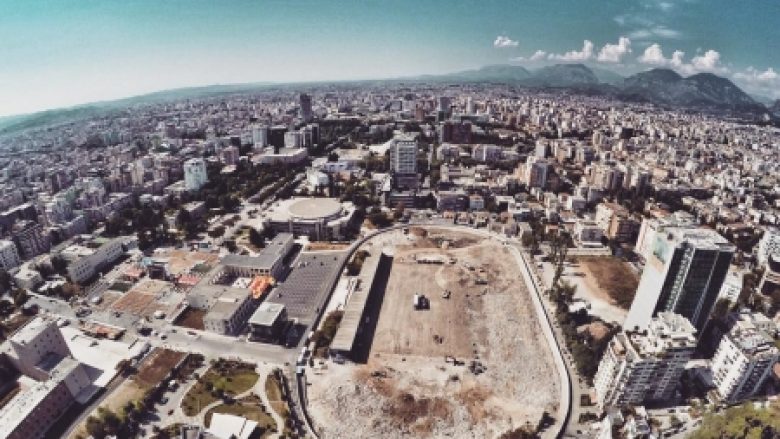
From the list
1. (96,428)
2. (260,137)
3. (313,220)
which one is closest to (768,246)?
(313,220)

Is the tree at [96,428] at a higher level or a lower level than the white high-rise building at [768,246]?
lower

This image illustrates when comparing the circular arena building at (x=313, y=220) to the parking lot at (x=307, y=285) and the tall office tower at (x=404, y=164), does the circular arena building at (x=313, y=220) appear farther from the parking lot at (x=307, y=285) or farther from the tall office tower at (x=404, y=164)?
the tall office tower at (x=404, y=164)

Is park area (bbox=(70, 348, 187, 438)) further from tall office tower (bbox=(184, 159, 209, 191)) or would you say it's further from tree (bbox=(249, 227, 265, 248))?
tall office tower (bbox=(184, 159, 209, 191))

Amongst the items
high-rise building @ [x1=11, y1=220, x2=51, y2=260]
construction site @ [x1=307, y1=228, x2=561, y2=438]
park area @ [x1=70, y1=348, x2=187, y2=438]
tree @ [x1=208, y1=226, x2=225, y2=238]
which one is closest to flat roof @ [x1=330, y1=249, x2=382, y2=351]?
construction site @ [x1=307, y1=228, x2=561, y2=438]

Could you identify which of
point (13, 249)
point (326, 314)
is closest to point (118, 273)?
point (13, 249)

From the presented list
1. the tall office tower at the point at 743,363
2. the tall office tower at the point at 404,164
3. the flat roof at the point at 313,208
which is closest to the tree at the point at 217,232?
the flat roof at the point at 313,208

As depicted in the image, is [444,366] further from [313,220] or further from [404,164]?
[404,164]
